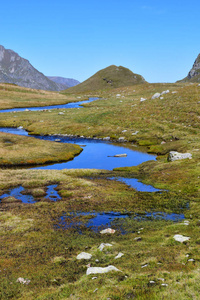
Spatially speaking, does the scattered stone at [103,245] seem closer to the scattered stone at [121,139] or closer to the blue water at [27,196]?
the blue water at [27,196]

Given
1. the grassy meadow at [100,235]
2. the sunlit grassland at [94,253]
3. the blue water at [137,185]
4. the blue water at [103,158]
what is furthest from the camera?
the blue water at [103,158]

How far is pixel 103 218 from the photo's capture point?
27.4 m

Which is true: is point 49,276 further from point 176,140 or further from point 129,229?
point 176,140

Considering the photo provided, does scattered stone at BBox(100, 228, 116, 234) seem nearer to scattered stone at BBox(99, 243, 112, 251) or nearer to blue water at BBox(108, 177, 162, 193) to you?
scattered stone at BBox(99, 243, 112, 251)

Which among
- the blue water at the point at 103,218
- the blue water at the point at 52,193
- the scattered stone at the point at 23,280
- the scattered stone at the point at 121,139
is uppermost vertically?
the scattered stone at the point at 121,139

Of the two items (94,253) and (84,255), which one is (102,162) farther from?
(84,255)

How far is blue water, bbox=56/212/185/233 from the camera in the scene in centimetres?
2538

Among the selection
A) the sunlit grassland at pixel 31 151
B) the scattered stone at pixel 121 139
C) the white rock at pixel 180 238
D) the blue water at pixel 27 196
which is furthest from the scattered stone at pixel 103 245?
the scattered stone at pixel 121 139

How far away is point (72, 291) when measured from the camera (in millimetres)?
13336

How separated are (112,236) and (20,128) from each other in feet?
303

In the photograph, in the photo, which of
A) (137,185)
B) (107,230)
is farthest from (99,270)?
(137,185)

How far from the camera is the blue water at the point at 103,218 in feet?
83.3

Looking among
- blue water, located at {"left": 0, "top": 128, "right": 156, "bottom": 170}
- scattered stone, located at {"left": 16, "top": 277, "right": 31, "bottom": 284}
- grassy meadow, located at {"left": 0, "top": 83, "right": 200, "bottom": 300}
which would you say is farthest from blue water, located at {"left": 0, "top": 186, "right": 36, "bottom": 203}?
scattered stone, located at {"left": 16, "top": 277, "right": 31, "bottom": 284}

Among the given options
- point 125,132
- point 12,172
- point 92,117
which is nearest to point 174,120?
point 125,132
